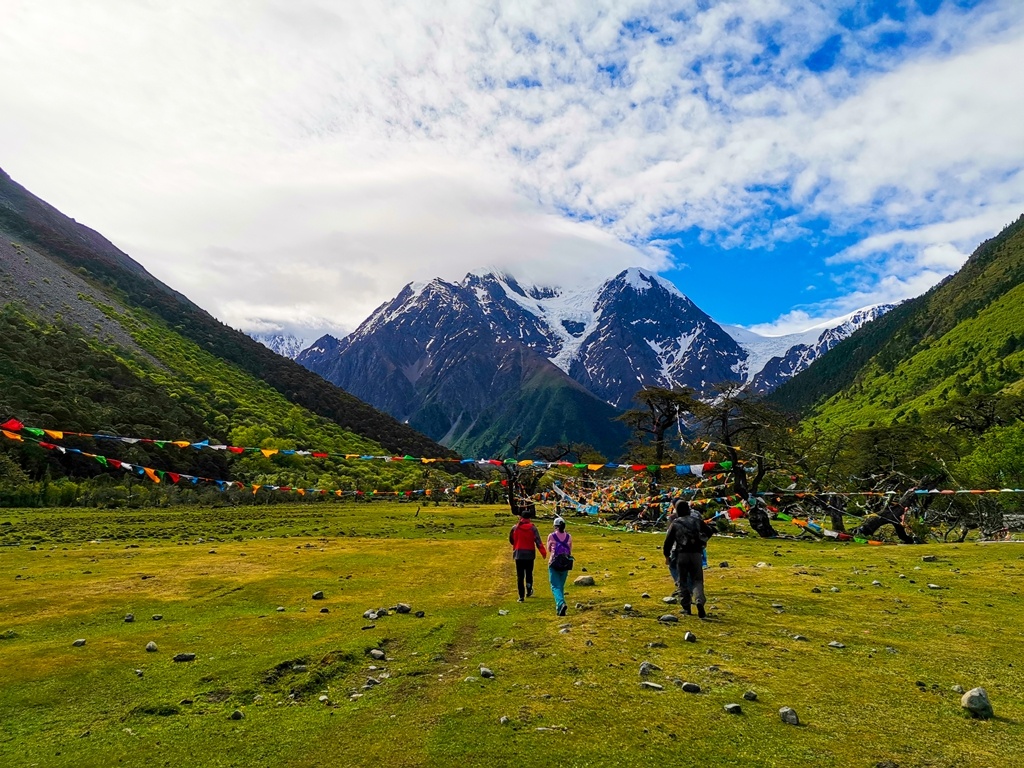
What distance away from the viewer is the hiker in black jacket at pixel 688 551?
12.8 m

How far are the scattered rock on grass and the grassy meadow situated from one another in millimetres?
138

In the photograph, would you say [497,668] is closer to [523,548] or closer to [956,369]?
[523,548]

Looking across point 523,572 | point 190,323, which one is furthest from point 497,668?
point 190,323

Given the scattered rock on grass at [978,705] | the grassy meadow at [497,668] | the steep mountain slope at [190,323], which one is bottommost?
the grassy meadow at [497,668]

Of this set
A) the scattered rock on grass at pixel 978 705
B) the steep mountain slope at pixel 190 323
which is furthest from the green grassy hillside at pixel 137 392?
the scattered rock on grass at pixel 978 705

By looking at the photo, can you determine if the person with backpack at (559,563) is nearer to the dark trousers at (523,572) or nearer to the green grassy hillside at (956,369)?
the dark trousers at (523,572)

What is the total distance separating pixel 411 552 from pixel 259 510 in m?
30.9

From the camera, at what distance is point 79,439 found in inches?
2136

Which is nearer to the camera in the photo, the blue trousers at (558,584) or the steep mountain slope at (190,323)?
the blue trousers at (558,584)

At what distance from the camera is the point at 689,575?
13.0 metres

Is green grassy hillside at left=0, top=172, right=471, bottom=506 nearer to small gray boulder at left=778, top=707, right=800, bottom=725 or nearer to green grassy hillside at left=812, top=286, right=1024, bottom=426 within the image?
small gray boulder at left=778, top=707, right=800, bottom=725

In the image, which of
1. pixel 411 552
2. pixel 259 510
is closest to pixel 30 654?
pixel 411 552

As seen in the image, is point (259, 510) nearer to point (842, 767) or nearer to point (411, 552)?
point (411, 552)

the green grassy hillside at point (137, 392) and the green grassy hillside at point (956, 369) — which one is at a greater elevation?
the green grassy hillside at point (956, 369)
